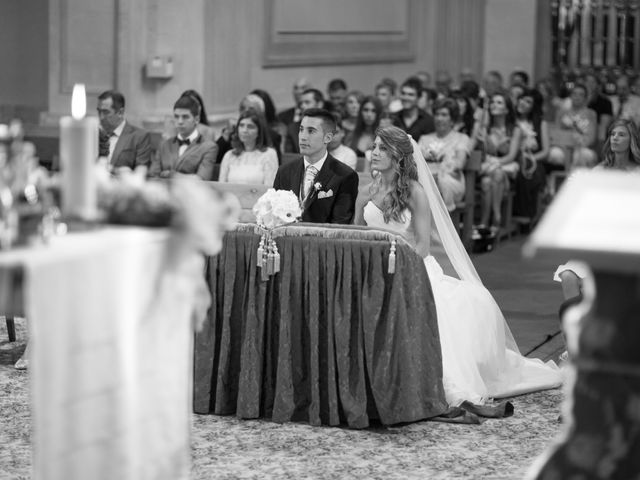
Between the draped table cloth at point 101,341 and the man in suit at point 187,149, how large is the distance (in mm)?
6370

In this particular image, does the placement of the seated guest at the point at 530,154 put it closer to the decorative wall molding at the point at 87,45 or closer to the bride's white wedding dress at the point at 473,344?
the decorative wall molding at the point at 87,45

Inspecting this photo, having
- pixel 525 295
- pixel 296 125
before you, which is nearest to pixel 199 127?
pixel 296 125

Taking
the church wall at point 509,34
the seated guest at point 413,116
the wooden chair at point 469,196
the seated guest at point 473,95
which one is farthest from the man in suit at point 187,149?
the church wall at point 509,34

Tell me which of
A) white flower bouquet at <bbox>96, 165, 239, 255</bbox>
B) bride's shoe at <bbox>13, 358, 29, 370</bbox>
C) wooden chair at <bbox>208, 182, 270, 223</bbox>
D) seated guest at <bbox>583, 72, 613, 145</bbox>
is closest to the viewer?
white flower bouquet at <bbox>96, 165, 239, 255</bbox>

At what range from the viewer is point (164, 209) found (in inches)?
148

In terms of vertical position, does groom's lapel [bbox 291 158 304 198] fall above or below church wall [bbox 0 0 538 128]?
below

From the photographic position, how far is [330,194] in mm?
7945

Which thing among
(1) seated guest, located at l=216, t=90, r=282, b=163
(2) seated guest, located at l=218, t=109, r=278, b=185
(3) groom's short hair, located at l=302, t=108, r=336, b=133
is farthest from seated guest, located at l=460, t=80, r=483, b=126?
(3) groom's short hair, located at l=302, t=108, r=336, b=133

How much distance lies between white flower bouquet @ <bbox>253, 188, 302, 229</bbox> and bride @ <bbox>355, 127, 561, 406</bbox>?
2.86 ft

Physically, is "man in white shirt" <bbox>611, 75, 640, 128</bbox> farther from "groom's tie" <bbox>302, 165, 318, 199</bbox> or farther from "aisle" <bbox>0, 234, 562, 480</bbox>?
"aisle" <bbox>0, 234, 562, 480</bbox>

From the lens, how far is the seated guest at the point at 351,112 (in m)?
13.3

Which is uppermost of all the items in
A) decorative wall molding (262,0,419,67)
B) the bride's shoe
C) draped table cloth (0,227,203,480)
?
decorative wall molding (262,0,419,67)

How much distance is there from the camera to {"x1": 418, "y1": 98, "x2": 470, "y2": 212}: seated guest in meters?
11.9

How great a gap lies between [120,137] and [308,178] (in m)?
2.45
